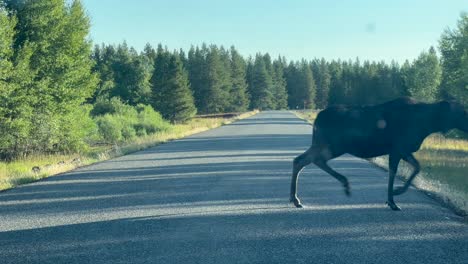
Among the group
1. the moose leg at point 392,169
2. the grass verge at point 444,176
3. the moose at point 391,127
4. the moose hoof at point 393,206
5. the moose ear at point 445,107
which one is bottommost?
the grass verge at point 444,176

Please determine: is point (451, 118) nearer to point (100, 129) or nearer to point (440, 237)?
point (440, 237)

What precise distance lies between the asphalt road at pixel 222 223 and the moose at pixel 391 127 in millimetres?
925

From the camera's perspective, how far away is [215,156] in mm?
17859

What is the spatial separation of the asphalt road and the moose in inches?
36.4

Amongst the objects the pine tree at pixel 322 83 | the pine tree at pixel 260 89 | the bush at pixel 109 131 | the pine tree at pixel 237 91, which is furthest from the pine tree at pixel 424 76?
the pine tree at pixel 322 83

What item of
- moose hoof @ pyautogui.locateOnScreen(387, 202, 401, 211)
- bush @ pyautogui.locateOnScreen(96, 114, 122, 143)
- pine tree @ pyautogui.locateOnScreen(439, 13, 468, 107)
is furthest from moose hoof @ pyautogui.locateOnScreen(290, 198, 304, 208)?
bush @ pyautogui.locateOnScreen(96, 114, 122, 143)

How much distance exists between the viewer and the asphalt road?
5273mm

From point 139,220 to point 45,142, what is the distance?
1830 centimetres

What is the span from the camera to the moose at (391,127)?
748 cm

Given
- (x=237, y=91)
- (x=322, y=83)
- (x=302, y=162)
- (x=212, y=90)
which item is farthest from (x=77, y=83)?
(x=322, y=83)

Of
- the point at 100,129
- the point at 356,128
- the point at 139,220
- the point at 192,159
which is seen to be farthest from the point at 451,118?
the point at 100,129

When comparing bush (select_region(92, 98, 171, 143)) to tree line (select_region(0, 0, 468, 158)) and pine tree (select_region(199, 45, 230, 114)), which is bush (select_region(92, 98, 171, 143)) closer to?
tree line (select_region(0, 0, 468, 158))

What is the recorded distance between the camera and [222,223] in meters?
6.84

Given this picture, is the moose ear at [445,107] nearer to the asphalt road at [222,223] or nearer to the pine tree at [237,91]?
the asphalt road at [222,223]
